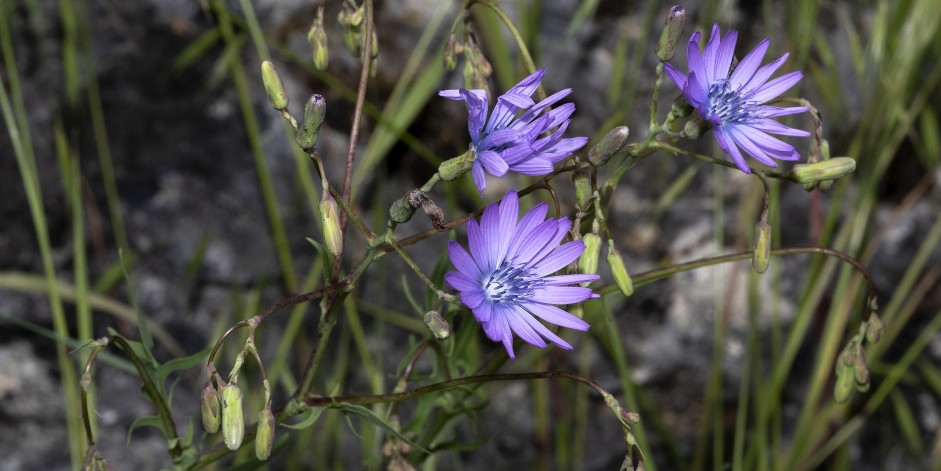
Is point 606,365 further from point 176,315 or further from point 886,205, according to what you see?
point 176,315

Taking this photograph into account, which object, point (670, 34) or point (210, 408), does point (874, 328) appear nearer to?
point (670, 34)

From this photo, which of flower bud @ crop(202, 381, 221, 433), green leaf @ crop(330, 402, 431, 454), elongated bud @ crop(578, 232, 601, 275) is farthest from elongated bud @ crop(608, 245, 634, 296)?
flower bud @ crop(202, 381, 221, 433)

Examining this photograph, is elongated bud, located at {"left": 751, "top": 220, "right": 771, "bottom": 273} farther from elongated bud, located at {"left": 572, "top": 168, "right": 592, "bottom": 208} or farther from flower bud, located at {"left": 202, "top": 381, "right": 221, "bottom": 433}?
flower bud, located at {"left": 202, "top": 381, "right": 221, "bottom": 433}

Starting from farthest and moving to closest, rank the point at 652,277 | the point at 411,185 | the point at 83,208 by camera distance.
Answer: the point at 411,185
the point at 83,208
the point at 652,277

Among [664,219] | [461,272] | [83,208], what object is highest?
[461,272]

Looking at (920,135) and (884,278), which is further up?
(920,135)

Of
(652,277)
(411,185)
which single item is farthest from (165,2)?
(652,277)
